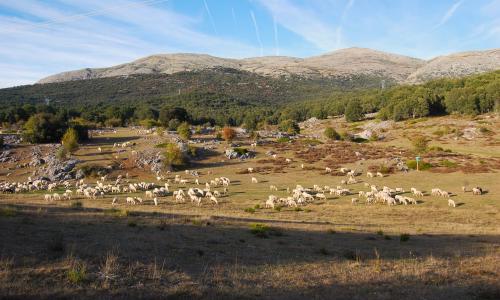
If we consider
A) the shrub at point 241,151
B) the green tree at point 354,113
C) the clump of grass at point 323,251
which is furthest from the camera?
the green tree at point 354,113

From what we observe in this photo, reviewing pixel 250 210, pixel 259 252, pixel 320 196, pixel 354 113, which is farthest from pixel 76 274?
pixel 354 113

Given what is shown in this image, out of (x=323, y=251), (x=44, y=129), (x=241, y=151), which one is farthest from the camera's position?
(x=44, y=129)

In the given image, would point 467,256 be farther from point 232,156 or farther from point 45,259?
point 232,156

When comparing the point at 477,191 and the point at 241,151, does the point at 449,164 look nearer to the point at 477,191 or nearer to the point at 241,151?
the point at 477,191

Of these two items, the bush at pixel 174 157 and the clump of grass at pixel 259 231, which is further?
the bush at pixel 174 157

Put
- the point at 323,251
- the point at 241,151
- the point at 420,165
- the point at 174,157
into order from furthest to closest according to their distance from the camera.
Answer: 1. the point at 241,151
2. the point at 174,157
3. the point at 420,165
4. the point at 323,251

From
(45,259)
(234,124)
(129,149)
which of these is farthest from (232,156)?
(234,124)

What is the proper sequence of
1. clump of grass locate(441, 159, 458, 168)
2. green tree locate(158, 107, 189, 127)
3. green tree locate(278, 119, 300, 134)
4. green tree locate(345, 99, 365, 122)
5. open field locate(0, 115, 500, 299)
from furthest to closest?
green tree locate(345, 99, 365, 122) < green tree locate(278, 119, 300, 134) < green tree locate(158, 107, 189, 127) < clump of grass locate(441, 159, 458, 168) < open field locate(0, 115, 500, 299)

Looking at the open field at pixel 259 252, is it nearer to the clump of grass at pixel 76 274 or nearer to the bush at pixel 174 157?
the clump of grass at pixel 76 274

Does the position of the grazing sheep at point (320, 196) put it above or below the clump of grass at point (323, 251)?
below

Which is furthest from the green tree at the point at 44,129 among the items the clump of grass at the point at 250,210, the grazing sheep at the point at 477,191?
the grazing sheep at the point at 477,191

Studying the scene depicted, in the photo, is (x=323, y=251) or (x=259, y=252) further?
(x=323, y=251)

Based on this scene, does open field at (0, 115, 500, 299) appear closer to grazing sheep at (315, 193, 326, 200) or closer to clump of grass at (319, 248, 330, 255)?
clump of grass at (319, 248, 330, 255)

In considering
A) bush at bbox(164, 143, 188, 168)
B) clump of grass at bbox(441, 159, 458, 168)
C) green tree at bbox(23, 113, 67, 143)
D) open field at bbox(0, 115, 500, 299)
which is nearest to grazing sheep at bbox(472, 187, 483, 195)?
open field at bbox(0, 115, 500, 299)
